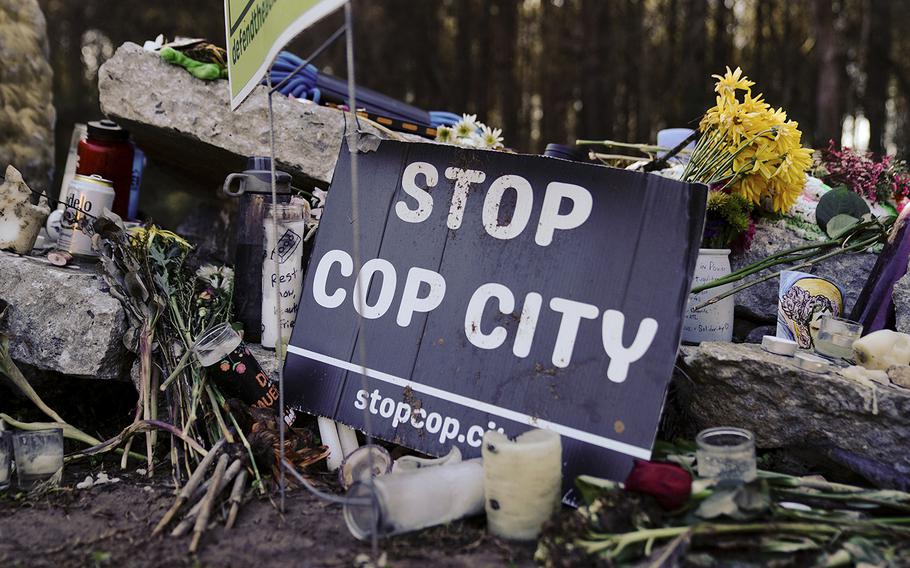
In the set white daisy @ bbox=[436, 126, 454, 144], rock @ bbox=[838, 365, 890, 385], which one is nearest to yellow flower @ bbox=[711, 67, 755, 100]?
rock @ bbox=[838, 365, 890, 385]

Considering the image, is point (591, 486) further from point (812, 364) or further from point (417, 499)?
point (812, 364)

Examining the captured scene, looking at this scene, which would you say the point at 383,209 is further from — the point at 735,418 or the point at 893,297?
the point at 893,297

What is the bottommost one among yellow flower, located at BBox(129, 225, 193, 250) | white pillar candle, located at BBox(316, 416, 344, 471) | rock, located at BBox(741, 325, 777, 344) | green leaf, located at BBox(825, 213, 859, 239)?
white pillar candle, located at BBox(316, 416, 344, 471)

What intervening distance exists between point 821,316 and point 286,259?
6.54 feet

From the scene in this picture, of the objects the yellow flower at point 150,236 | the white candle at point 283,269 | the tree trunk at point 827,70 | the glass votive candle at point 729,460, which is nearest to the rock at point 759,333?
the glass votive candle at point 729,460

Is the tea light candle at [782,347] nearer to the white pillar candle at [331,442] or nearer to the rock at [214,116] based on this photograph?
the white pillar candle at [331,442]

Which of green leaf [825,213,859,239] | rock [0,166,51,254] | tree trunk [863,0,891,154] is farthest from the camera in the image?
tree trunk [863,0,891,154]

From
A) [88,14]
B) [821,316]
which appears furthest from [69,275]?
[88,14]

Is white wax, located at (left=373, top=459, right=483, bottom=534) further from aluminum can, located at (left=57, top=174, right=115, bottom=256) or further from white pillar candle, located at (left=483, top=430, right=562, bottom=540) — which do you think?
aluminum can, located at (left=57, top=174, right=115, bottom=256)

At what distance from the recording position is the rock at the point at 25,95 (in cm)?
462

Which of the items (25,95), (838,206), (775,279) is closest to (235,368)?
(775,279)

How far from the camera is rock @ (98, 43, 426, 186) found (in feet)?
12.7

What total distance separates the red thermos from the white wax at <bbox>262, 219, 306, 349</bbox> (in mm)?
1383

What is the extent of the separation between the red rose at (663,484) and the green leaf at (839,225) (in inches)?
64.5
